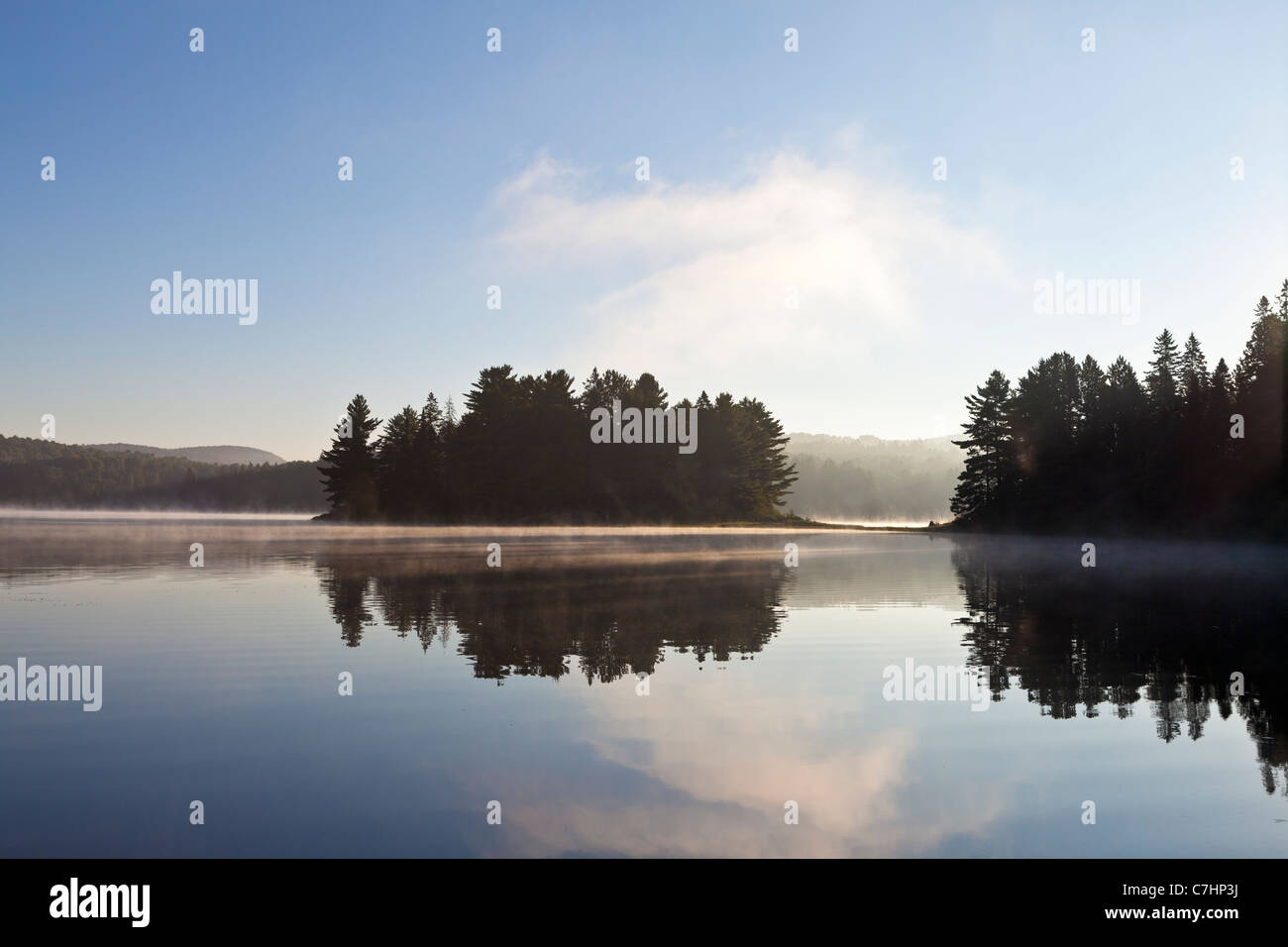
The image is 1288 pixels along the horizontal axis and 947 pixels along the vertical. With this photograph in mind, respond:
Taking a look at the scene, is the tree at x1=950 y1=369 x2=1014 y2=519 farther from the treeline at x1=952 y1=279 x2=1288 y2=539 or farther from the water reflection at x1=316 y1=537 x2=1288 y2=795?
the water reflection at x1=316 y1=537 x2=1288 y2=795

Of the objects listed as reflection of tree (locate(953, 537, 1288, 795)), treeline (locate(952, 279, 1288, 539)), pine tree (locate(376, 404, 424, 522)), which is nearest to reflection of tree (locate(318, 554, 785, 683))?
reflection of tree (locate(953, 537, 1288, 795))

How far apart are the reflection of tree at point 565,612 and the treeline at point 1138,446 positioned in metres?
60.0

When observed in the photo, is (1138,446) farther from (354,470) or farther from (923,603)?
(354,470)

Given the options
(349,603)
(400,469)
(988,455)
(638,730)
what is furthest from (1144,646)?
(400,469)

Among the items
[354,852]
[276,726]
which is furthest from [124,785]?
[354,852]

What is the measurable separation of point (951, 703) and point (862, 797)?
4.77m

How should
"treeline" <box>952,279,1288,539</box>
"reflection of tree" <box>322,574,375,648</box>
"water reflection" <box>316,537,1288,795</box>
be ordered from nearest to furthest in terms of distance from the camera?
"water reflection" <box>316,537,1288,795</box>
"reflection of tree" <box>322,574,375,648</box>
"treeline" <box>952,279,1288,539</box>

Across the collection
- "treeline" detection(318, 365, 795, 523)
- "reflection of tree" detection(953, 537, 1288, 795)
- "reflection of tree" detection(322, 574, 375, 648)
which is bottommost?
"reflection of tree" detection(953, 537, 1288, 795)

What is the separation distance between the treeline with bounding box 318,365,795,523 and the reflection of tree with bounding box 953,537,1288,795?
9037cm

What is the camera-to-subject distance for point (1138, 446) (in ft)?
303

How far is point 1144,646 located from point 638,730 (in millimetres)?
12498

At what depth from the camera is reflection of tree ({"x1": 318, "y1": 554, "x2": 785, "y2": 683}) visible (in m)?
16.3

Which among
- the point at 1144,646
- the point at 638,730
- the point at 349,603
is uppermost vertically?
the point at 349,603
